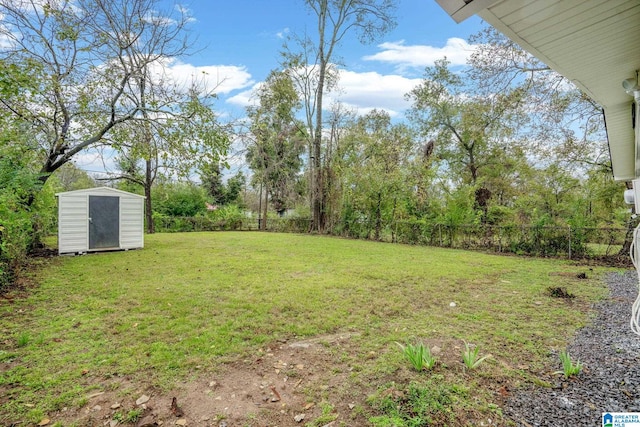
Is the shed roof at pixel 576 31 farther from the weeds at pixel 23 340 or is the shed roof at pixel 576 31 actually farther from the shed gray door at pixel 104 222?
the shed gray door at pixel 104 222

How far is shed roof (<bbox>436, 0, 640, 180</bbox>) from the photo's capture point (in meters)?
1.17

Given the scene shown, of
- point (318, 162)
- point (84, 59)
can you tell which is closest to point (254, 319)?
point (84, 59)

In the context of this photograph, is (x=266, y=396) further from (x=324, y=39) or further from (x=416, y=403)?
(x=324, y=39)

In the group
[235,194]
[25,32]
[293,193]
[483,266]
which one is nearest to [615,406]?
[483,266]

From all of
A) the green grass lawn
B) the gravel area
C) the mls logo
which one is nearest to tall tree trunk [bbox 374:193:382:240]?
the green grass lawn

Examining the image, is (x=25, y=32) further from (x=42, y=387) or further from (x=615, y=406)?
(x=615, y=406)

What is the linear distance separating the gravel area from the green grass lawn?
0.15 metres

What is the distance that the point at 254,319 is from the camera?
336 centimetres

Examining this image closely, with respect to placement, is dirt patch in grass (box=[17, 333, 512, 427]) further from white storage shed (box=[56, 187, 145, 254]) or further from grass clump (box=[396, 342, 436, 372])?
white storage shed (box=[56, 187, 145, 254])

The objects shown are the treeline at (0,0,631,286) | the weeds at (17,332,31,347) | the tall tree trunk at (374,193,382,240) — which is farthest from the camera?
the tall tree trunk at (374,193,382,240)

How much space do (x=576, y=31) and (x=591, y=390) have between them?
7.36ft

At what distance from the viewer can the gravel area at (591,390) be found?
1711mm

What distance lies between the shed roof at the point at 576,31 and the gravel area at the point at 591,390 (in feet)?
4.78

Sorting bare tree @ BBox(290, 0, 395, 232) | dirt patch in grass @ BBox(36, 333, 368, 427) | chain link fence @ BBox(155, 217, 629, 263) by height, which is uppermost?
bare tree @ BBox(290, 0, 395, 232)
